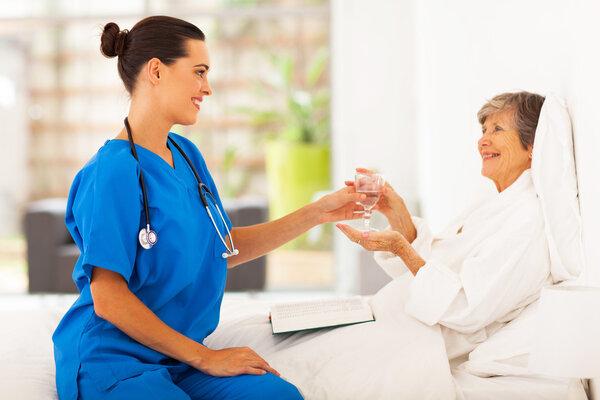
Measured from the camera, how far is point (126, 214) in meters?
1.45

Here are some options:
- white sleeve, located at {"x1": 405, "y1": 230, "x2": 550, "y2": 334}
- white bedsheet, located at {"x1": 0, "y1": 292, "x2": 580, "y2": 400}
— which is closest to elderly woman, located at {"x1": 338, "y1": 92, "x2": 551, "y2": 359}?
white sleeve, located at {"x1": 405, "y1": 230, "x2": 550, "y2": 334}

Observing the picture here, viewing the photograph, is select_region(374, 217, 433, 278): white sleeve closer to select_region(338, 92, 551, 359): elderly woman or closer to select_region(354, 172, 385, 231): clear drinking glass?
select_region(338, 92, 551, 359): elderly woman

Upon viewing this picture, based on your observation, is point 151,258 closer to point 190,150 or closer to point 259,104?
point 190,150

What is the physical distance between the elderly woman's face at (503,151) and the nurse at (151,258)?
0.92 m

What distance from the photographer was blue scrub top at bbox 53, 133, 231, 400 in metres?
1.43

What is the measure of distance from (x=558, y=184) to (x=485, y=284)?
1.28 ft

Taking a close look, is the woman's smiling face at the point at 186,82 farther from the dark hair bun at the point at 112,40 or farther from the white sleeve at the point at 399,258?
the white sleeve at the point at 399,258

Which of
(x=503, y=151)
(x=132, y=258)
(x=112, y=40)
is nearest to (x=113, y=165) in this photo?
(x=132, y=258)

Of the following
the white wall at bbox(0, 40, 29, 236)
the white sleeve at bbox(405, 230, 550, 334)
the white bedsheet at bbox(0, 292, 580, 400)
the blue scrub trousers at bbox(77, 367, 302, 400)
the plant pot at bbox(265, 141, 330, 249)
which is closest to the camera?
the blue scrub trousers at bbox(77, 367, 302, 400)

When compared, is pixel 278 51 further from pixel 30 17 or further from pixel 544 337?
pixel 544 337

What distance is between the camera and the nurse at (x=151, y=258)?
4.67 ft

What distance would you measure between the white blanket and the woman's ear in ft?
2.74

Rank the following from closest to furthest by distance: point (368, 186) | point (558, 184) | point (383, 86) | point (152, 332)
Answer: point (152, 332) → point (558, 184) → point (368, 186) → point (383, 86)

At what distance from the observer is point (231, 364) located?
58.4 inches
